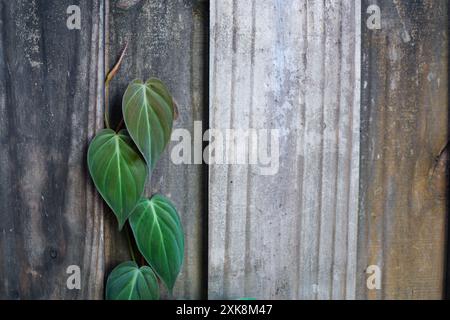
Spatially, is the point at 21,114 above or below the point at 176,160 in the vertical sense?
above

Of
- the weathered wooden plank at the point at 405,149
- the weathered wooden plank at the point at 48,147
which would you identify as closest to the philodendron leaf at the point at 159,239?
the weathered wooden plank at the point at 48,147

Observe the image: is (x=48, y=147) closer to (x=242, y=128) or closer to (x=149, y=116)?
(x=149, y=116)

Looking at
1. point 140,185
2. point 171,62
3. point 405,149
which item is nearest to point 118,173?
point 140,185

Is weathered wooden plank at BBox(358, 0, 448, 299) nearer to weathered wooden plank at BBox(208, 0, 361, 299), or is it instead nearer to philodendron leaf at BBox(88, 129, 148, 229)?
weathered wooden plank at BBox(208, 0, 361, 299)

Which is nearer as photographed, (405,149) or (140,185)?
(140,185)

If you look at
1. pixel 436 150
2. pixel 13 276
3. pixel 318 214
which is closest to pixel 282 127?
pixel 318 214

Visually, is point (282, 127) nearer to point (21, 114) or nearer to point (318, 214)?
point (318, 214)

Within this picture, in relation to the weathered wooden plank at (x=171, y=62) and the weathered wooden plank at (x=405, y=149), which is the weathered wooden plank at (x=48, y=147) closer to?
the weathered wooden plank at (x=171, y=62)
